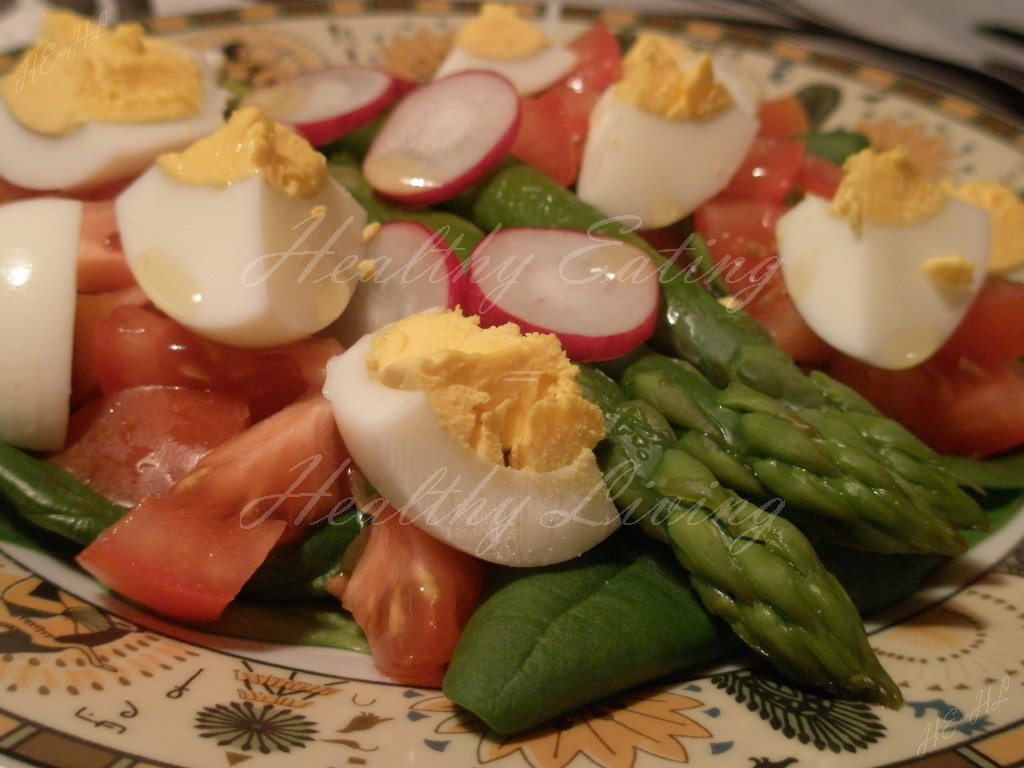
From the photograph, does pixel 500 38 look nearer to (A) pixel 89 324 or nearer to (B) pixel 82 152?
(B) pixel 82 152

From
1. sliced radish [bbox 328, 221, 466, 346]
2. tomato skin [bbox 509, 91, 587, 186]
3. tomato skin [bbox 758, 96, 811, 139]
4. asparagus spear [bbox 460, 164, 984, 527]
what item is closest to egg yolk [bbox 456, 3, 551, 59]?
tomato skin [bbox 509, 91, 587, 186]

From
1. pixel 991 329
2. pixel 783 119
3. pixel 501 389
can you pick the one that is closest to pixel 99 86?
pixel 501 389

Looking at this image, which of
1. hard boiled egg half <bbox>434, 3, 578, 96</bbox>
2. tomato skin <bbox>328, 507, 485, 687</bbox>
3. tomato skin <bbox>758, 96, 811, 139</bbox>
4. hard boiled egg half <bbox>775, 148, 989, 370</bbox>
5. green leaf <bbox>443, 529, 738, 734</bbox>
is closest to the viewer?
green leaf <bbox>443, 529, 738, 734</bbox>

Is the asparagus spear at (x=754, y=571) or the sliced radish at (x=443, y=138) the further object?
the sliced radish at (x=443, y=138)

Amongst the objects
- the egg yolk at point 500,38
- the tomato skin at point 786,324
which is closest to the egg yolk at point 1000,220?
the tomato skin at point 786,324

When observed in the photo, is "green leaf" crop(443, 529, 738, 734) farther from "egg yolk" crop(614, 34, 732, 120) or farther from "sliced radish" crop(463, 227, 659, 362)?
"egg yolk" crop(614, 34, 732, 120)

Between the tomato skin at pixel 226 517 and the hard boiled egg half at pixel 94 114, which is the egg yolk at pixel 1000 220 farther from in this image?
the hard boiled egg half at pixel 94 114
